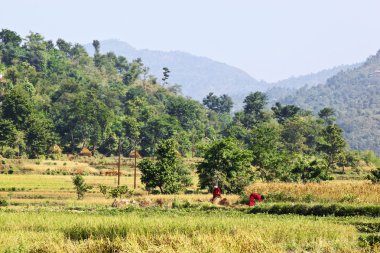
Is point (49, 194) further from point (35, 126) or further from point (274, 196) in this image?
point (35, 126)

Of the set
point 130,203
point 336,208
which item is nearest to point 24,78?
point 130,203

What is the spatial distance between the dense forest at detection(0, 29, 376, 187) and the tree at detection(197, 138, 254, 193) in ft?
0.38

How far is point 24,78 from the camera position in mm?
159625

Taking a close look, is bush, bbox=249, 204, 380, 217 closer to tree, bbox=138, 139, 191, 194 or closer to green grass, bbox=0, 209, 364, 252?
green grass, bbox=0, 209, 364, 252

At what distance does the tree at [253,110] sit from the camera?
164 m

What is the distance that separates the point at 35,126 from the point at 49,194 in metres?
58.2

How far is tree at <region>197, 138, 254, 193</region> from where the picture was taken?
188ft

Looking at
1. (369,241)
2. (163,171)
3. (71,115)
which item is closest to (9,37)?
(71,115)

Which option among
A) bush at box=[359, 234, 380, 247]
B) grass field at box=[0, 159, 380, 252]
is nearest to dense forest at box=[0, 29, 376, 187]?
grass field at box=[0, 159, 380, 252]

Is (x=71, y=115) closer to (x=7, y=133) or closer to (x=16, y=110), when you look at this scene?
(x=16, y=110)

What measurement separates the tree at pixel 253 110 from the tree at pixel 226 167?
336ft

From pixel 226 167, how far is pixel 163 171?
6.83 metres

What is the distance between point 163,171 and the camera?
60.8m

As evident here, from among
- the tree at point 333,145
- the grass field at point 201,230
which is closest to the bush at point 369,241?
the grass field at point 201,230
